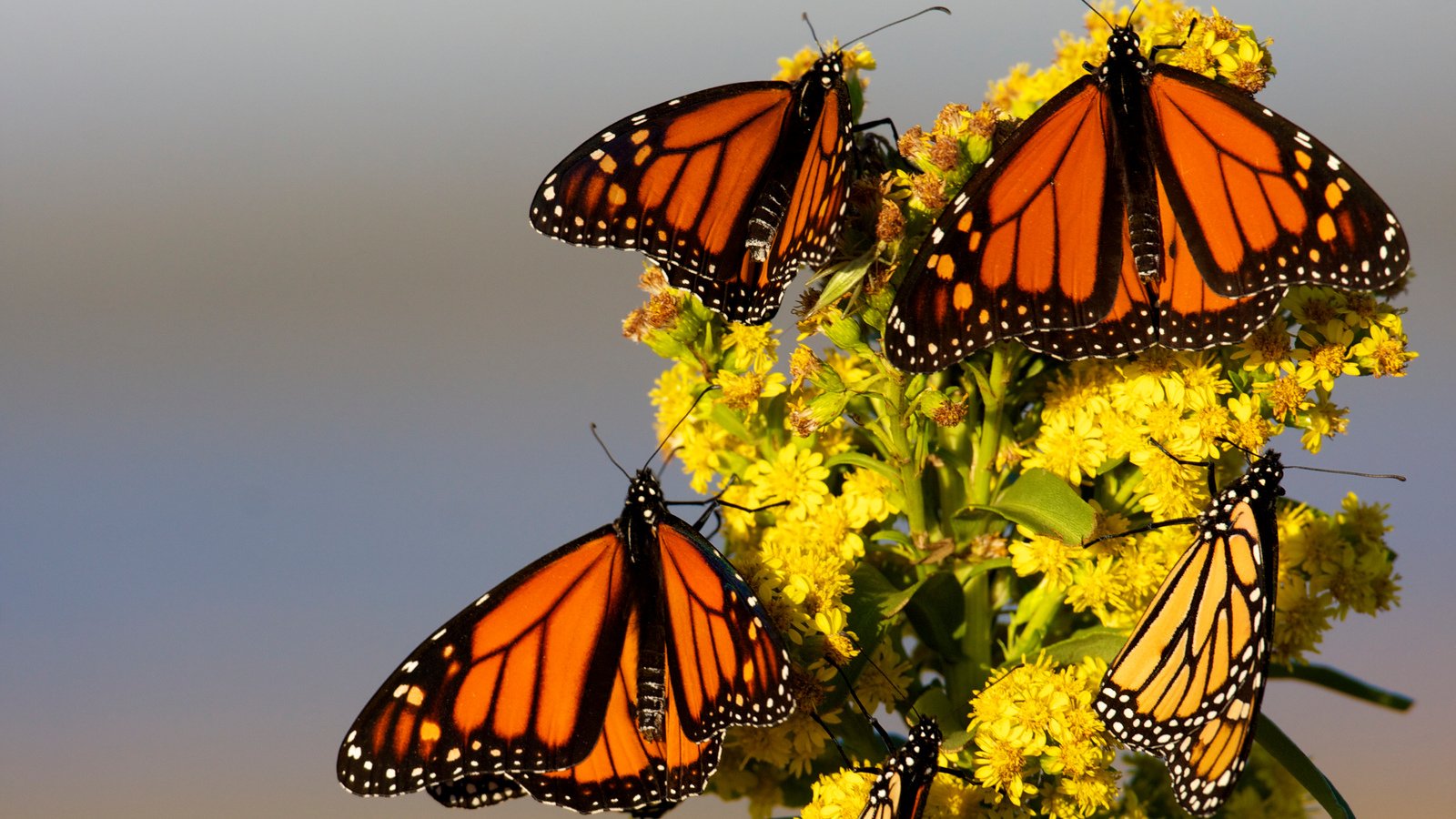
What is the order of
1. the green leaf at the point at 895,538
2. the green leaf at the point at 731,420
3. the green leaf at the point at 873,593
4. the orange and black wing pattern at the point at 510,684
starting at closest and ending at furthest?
the orange and black wing pattern at the point at 510,684
the green leaf at the point at 873,593
the green leaf at the point at 895,538
the green leaf at the point at 731,420

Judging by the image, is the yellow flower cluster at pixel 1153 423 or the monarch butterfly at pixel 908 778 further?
the yellow flower cluster at pixel 1153 423

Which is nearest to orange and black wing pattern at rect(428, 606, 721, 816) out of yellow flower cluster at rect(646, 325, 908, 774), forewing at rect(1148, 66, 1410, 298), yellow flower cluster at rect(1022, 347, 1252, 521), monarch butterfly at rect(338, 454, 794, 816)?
monarch butterfly at rect(338, 454, 794, 816)

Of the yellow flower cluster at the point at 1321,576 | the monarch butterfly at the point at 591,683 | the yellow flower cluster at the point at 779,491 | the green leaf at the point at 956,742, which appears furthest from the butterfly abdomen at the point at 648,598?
the yellow flower cluster at the point at 1321,576

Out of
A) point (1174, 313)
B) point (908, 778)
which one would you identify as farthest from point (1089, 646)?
point (1174, 313)

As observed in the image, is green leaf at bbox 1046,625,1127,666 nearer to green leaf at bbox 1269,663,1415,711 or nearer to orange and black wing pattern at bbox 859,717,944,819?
orange and black wing pattern at bbox 859,717,944,819

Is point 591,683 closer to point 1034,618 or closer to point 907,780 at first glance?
point 907,780

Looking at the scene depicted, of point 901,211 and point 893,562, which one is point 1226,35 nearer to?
point 901,211

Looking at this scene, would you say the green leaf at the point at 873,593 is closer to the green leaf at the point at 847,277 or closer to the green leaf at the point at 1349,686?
the green leaf at the point at 847,277
